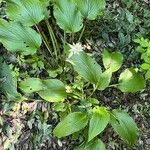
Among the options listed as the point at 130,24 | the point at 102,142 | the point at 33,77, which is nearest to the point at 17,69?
the point at 33,77

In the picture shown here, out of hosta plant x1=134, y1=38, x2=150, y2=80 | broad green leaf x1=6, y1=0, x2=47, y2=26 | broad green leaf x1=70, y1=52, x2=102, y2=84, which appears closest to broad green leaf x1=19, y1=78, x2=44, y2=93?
broad green leaf x1=70, y1=52, x2=102, y2=84

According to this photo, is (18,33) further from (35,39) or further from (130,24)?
(130,24)

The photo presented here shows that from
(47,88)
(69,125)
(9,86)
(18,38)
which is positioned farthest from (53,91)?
(18,38)

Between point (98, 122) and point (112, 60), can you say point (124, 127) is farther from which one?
point (112, 60)

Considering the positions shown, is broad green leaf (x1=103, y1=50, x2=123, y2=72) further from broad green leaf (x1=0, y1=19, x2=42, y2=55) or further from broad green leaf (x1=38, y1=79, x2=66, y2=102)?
broad green leaf (x1=0, y1=19, x2=42, y2=55)

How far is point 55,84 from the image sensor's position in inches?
136

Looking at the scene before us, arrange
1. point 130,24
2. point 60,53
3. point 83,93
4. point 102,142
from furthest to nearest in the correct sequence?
point 130,24 → point 60,53 → point 83,93 → point 102,142

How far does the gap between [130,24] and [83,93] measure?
113 centimetres

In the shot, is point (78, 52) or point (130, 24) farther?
point (130, 24)

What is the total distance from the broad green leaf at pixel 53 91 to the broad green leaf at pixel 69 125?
22 centimetres

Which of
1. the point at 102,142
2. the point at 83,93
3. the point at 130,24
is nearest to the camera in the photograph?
the point at 102,142

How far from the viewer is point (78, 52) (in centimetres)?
343

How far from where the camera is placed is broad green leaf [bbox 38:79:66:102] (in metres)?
3.39

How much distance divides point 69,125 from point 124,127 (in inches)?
20.0
